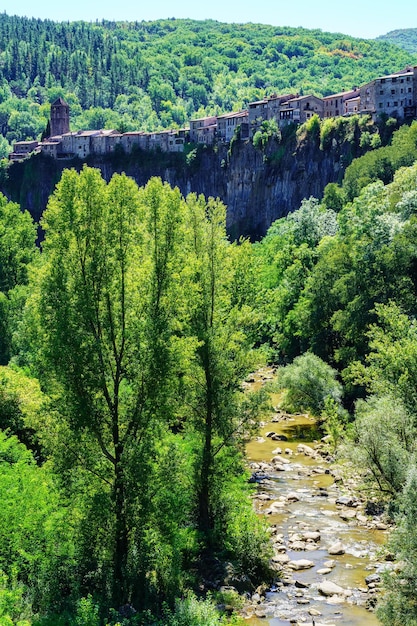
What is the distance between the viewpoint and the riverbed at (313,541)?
2664 centimetres

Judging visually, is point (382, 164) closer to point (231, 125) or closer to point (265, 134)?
point (265, 134)

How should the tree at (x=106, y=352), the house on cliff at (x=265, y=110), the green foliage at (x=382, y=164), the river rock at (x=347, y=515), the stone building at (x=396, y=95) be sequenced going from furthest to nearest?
the house on cliff at (x=265, y=110) → the stone building at (x=396, y=95) → the green foliage at (x=382, y=164) → the river rock at (x=347, y=515) → the tree at (x=106, y=352)

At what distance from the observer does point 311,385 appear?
51750mm

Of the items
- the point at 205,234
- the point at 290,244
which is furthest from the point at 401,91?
the point at 205,234

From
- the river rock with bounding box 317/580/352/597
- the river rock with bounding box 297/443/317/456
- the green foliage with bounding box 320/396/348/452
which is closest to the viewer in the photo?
the river rock with bounding box 317/580/352/597

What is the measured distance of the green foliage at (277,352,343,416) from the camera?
51344mm

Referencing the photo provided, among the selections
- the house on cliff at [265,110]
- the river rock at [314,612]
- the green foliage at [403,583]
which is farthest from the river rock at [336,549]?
the house on cliff at [265,110]

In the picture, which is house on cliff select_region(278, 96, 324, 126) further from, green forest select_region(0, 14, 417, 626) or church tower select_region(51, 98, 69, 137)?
green forest select_region(0, 14, 417, 626)

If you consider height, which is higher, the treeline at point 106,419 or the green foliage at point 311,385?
the treeline at point 106,419

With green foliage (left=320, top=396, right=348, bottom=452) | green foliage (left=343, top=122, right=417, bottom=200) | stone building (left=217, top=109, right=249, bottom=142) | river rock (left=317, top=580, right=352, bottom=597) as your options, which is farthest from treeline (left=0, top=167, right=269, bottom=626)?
stone building (left=217, top=109, right=249, bottom=142)

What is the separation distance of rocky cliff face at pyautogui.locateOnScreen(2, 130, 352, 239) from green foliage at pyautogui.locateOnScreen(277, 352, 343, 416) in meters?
65.6

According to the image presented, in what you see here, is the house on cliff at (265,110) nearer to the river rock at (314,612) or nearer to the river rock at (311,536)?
the river rock at (311,536)

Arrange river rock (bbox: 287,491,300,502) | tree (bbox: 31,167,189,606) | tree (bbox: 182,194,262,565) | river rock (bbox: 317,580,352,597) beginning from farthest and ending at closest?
river rock (bbox: 287,491,300,502), tree (bbox: 182,194,262,565), river rock (bbox: 317,580,352,597), tree (bbox: 31,167,189,606)

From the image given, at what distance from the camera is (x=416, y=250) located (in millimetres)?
51406
